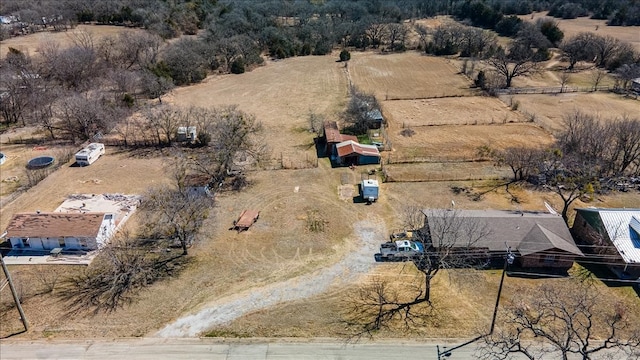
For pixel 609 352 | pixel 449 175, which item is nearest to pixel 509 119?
pixel 449 175

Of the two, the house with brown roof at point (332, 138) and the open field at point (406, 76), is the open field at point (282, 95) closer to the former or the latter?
the house with brown roof at point (332, 138)

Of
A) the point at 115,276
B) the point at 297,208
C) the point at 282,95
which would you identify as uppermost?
the point at 282,95

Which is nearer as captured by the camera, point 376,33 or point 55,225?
point 55,225

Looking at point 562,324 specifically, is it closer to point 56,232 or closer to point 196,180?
point 196,180

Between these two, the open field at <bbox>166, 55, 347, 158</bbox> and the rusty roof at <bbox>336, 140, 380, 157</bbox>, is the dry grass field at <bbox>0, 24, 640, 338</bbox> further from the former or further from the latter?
the rusty roof at <bbox>336, 140, 380, 157</bbox>

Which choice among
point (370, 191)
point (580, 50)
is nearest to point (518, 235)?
point (370, 191)

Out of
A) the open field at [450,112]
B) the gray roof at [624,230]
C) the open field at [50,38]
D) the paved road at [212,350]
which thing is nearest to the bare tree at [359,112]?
the open field at [450,112]

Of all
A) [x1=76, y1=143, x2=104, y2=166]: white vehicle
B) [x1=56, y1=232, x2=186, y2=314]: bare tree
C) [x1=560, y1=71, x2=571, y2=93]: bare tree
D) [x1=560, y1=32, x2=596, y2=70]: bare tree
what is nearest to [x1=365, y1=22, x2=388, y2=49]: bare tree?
[x1=560, y1=32, x2=596, y2=70]: bare tree
